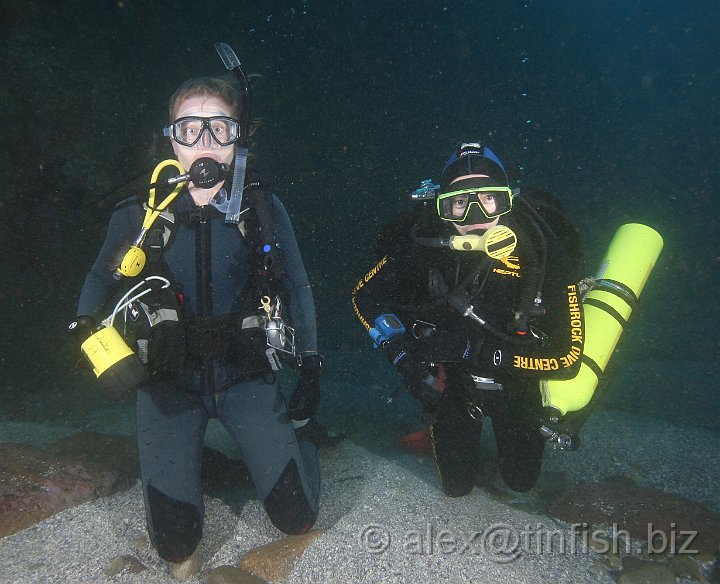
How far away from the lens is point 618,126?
76.8 feet

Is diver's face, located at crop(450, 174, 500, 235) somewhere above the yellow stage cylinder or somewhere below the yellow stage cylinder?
above

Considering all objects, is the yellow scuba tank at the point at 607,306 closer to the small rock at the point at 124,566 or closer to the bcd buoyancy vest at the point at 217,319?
the bcd buoyancy vest at the point at 217,319

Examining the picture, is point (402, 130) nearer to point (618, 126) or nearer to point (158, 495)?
point (158, 495)

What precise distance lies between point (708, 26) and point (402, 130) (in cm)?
3876

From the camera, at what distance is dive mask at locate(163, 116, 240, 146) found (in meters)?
2.94

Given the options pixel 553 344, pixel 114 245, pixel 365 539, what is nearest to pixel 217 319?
pixel 114 245

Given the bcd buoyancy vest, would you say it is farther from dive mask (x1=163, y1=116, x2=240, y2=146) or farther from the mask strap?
dive mask (x1=163, y1=116, x2=240, y2=146)

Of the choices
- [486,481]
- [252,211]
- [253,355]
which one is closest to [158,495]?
[253,355]

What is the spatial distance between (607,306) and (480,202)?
5.30ft

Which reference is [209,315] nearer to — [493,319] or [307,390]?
[307,390]

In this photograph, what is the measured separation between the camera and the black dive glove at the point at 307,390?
3180mm

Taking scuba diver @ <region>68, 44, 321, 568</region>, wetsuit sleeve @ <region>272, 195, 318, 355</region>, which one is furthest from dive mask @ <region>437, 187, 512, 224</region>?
scuba diver @ <region>68, 44, 321, 568</region>

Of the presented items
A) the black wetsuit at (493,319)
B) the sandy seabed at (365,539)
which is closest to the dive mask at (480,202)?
the black wetsuit at (493,319)

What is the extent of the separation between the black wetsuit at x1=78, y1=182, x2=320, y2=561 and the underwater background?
1.60ft
